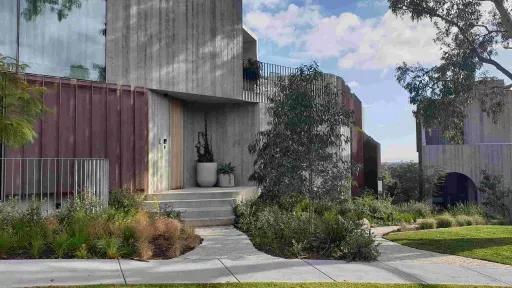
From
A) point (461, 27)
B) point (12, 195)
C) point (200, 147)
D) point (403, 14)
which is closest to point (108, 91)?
point (12, 195)

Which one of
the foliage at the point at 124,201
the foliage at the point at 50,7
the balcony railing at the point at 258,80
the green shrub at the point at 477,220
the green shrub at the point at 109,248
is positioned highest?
the foliage at the point at 50,7

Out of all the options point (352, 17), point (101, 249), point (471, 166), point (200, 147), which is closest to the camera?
point (101, 249)

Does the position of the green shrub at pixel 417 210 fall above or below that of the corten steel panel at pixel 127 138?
below

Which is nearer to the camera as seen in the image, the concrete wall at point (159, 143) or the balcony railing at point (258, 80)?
the concrete wall at point (159, 143)

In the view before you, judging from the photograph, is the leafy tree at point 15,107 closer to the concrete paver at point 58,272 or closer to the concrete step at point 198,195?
the concrete paver at point 58,272

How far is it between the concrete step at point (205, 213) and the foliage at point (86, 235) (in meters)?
2.34

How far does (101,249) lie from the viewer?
748cm

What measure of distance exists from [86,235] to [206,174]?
7928 millimetres

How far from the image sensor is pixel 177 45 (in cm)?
1388

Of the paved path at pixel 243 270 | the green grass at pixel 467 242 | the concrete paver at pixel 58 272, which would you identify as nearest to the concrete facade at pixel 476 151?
the green grass at pixel 467 242

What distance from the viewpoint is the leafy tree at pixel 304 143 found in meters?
12.3

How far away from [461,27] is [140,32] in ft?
30.8

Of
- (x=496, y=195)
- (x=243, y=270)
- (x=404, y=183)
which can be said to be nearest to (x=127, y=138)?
(x=243, y=270)

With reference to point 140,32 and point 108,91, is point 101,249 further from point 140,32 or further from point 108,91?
point 140,32
